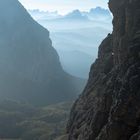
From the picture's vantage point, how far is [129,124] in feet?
218

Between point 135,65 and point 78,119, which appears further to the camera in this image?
point 78,119

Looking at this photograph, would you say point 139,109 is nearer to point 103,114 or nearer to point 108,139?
point 108,139

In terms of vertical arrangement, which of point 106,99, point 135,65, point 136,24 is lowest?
point 106,99

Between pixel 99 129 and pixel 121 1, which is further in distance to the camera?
pixel 121 1

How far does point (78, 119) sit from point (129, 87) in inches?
2480

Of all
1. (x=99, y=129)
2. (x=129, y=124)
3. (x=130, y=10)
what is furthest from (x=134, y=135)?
(x=130, y=10)

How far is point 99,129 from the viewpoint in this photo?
8288cm

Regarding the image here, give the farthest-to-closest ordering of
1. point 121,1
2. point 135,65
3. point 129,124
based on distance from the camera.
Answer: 1. point 121,1
2. point 135,65
3. point 129,124

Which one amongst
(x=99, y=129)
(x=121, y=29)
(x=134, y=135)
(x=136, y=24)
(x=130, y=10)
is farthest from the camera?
(x=121, y=29)

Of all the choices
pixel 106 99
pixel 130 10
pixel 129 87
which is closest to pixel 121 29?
pixel 130 10

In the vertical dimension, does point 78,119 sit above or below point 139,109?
below

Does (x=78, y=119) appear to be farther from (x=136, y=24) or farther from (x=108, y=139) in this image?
(x=108, y=139)

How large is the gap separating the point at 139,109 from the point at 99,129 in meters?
18.7

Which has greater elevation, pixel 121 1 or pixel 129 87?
pixel 121 1
